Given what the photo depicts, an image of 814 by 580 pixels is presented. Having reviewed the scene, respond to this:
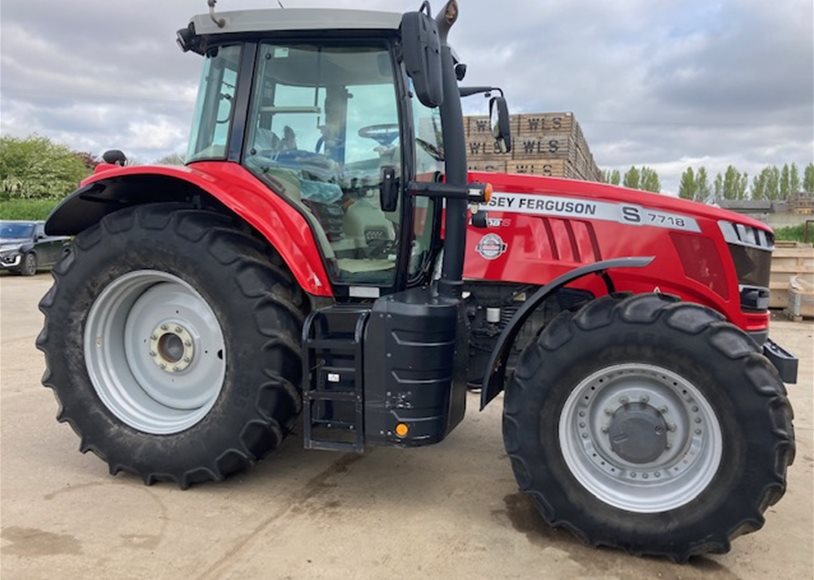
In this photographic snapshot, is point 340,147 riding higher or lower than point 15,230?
higher

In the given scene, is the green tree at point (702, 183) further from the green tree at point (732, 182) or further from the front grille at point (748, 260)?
the front grille at point (748, 260)

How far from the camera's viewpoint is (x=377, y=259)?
3.43 m

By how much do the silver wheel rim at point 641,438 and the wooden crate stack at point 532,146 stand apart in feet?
15.1

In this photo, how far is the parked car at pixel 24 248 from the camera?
15.5m

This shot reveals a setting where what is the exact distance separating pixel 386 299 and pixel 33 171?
112 ft

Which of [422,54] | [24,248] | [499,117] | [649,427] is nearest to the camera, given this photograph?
[422,54]

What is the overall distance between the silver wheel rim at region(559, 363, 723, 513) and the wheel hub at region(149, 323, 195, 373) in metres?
2.00

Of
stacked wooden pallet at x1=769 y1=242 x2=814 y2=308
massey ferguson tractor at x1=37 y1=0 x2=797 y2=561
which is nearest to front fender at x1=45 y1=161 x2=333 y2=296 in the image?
massey ferguson tractor at x1=37 y1=0 x2=797 y2=561

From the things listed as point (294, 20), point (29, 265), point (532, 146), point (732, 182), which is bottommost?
point (29, 265)

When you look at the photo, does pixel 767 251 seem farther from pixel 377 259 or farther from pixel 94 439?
pixel 94 439

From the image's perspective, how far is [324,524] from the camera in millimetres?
3014

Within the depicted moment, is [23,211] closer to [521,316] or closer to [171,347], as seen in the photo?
[171,347]

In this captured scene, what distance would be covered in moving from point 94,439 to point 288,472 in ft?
3.45

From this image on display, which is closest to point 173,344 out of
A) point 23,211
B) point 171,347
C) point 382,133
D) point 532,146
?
point 171,347
